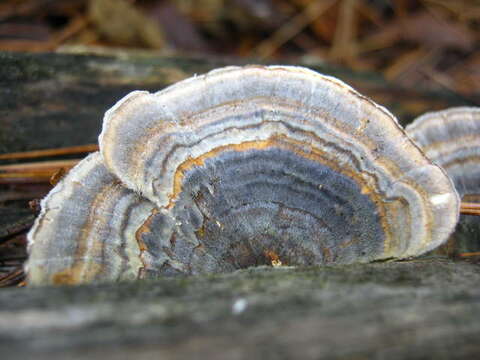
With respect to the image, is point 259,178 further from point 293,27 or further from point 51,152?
point 293,27

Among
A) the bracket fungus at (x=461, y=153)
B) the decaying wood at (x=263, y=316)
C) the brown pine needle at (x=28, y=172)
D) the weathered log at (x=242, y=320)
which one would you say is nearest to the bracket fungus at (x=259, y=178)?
the decaying wood at (x=263, y=316)

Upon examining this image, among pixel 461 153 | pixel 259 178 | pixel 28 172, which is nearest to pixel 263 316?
pixel 259 178

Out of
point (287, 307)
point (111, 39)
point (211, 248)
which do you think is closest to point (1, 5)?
point (111, 39)

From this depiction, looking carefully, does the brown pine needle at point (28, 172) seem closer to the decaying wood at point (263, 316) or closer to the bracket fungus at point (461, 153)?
the decaying wood at point (263, 316)

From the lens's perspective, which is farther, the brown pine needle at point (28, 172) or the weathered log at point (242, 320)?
the brown pine needle at point (28, 172)

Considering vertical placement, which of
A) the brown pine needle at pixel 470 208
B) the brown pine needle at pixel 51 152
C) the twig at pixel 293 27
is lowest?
the brown pine needle at pixel 470 208

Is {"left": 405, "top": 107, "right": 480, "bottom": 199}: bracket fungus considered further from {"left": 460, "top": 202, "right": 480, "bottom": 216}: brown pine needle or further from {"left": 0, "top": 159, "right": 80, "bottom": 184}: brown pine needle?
{"left": 0, "top": 159, "right": 80, "bottom": 184}: brown pine needle

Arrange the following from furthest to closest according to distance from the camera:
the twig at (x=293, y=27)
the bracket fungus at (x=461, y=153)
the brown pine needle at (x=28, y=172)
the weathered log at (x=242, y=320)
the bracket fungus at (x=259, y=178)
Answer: the twig at (x=293, y=27), the brown pine needle at (x=28, y=172), the bracket fungus at (x=461, y=153), the bracket fungus at (x=259, y=178), the weathered log at (x=242, y=320)

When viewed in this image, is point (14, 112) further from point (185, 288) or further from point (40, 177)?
point (185, 288)
